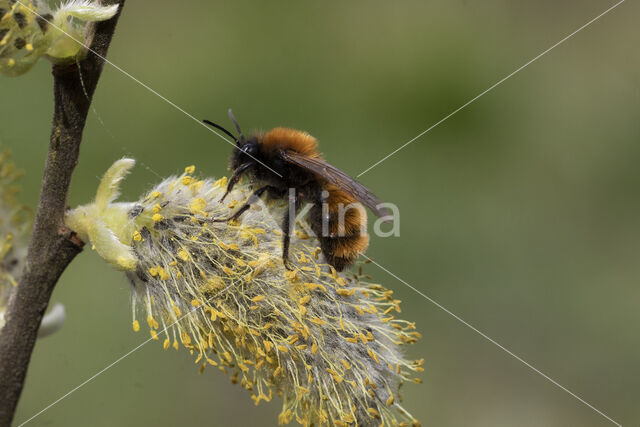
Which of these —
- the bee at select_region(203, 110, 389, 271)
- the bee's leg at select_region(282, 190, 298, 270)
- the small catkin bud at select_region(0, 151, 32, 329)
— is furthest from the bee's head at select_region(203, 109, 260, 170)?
the small catkin bud at select_region(0, 151, 32, 329)

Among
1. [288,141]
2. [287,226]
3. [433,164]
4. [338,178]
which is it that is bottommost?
[287,226]

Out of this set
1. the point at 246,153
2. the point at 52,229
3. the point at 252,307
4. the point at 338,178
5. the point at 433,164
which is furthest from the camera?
the point at 433,164

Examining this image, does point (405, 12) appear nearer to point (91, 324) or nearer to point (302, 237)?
point (91, 324)

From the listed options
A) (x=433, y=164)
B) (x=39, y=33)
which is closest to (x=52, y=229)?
(x=39, y=33)

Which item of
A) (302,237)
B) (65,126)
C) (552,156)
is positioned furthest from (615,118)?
(65,126)

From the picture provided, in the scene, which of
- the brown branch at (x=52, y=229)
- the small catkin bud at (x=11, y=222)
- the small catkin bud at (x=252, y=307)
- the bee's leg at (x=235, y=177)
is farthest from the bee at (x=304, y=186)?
the small catkin bud at (x=11, y=222)

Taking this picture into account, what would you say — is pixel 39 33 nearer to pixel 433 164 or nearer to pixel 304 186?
pixel 304 186
